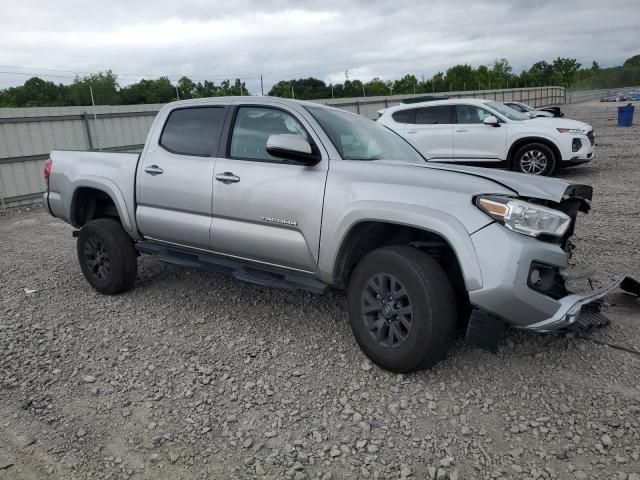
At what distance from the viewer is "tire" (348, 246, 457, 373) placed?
316 centimetres

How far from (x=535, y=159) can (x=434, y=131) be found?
7.13ft

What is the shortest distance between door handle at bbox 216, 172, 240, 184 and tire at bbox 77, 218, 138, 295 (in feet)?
4.66

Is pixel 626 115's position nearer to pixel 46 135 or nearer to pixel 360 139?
pixel 46 135

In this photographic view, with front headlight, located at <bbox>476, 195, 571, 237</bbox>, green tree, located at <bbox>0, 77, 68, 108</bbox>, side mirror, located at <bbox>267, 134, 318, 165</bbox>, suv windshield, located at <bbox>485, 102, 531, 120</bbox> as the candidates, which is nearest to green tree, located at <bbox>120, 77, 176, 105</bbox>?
green tree, located at <bbox>0, 77, 68, 108</bbox>

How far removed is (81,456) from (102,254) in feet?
8.41

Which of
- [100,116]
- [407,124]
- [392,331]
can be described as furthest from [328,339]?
[100,116]

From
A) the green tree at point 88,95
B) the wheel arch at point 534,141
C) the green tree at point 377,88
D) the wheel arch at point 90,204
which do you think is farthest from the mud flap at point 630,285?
the green tree at point 377,88

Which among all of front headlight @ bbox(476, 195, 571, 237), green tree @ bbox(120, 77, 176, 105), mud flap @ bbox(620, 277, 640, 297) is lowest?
mud flap @ bbox(620, 277, 640, 297)

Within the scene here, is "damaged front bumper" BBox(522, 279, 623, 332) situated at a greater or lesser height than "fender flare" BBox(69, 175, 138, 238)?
lesser

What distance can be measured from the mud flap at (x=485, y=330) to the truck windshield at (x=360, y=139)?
1.46m

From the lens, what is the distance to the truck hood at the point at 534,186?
321 cm

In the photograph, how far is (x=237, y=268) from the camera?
4.22 m

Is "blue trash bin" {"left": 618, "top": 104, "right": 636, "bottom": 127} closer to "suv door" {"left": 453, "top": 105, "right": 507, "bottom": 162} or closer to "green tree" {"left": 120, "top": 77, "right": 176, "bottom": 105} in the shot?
"suv door" {"left": 453, "top": 105, "right": 507, "bottom": 162}

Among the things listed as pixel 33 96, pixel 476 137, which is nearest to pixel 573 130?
pixel 476 137
